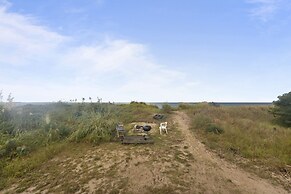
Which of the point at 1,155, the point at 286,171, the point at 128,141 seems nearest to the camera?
the point at 286,171

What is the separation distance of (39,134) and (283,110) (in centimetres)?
1739

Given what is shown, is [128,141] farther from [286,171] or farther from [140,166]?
[286,171]

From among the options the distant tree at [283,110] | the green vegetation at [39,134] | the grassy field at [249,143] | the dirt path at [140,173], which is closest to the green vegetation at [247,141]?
the grassy field at [249,143]

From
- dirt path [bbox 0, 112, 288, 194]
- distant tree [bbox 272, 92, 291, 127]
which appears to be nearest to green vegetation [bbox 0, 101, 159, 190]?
dirt path [bbox 0, 112, 288, 194]

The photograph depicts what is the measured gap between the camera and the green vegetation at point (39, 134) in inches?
406

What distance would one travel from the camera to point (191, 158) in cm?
1016

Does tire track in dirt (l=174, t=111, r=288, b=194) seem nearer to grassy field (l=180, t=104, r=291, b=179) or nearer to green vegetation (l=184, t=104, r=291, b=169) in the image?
grassy field (l=180, t=104, r=291, b=179)

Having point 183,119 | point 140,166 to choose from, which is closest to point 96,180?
point 140,166

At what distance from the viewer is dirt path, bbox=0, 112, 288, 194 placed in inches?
315

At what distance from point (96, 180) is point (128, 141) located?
137 inches

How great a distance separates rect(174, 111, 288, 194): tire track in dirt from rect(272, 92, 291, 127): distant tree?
11.8m

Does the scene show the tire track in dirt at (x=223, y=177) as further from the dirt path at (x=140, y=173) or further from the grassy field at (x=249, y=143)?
the grassy field at (x=249, y=143)

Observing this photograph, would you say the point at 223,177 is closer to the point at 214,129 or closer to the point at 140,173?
the point at 140,173

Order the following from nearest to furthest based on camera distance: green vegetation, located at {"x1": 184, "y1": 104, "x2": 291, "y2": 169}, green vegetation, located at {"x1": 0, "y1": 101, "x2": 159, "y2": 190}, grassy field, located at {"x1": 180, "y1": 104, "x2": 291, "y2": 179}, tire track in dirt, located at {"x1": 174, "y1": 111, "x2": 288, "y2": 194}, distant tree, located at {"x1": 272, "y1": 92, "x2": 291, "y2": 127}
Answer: tire track in dirt, located at {"x1": 174, "y1": 111, "x2": 288, "y2": 194} → grassy field, located at {"x1": 180, "y1": 104, "x2": 291, "y2": 179} → green vegetation, located at {"x1": 0, "y1": 101, "x2": 159, "y2": 190} → green vegetation, located at {"x1": 184, "y1": 104, "x2": 291, "y2": 169} → distant tree, located at {"x1": 272, "y1": 92, "x2": 291, "y2": 127}
